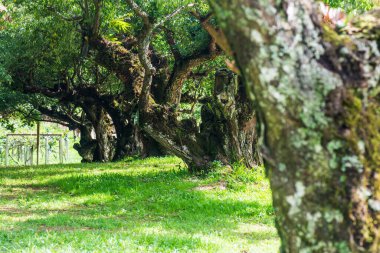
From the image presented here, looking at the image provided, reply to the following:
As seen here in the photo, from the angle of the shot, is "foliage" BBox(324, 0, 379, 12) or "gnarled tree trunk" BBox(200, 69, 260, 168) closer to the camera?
"foliage" BBox(324, 0, 379, 12)

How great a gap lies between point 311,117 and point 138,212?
26.6ft

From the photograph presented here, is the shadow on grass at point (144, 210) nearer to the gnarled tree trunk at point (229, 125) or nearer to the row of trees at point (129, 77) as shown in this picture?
the gnarled tree trunk at point (229, 125)

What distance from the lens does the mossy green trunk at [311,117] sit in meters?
2.80

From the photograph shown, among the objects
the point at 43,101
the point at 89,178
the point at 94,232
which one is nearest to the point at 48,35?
the point at 89,178

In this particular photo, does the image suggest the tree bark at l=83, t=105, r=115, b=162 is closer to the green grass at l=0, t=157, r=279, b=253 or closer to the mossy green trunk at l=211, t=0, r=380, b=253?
the green grass at l=0, t=157, r=279, b=253

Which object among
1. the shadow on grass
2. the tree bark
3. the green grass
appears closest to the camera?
the green grass

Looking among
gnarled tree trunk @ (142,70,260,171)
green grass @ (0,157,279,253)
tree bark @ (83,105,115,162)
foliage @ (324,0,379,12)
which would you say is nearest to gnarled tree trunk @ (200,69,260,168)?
gnarled tree trunk @ (142,70,260,171)

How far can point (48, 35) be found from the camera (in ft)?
52.4

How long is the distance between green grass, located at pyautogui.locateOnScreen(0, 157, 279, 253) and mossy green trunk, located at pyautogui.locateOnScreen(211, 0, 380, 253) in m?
4.07

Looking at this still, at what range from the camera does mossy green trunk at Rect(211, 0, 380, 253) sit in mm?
2797

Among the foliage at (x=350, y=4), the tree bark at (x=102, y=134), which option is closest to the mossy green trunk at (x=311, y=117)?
the foliage at (x=350, y=4)

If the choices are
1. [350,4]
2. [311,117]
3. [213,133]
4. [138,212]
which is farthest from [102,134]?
[311,117]

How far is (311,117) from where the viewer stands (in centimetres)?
280

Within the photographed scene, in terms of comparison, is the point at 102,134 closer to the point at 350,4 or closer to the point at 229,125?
the point at 229,125
